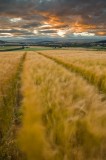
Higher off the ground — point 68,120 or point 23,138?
point 68,120

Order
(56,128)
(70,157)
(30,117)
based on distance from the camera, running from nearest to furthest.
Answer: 1. (70,157)
2. (56,128)
3. (30,117)

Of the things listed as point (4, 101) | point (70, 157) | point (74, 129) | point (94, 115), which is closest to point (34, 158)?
point (70, 157)

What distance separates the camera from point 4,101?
755cm

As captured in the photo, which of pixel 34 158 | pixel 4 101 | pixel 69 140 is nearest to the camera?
pixel 34 158

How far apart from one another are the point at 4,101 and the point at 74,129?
3447 mm

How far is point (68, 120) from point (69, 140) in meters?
0.59

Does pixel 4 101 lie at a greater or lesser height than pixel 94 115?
lesser

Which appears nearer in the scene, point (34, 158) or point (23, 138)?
point (34, 158)

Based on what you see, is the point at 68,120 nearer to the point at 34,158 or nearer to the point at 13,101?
the point at 34,158

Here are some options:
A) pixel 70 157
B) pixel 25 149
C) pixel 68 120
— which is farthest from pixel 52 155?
pixel 68 120

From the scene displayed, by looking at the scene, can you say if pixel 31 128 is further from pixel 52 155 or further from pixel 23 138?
pixel 52 155

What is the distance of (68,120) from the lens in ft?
16.0

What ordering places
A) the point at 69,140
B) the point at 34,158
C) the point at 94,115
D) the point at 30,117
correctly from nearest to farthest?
the point at 34,158
the point at 69,140
the point at 94,115
the point at 30,117

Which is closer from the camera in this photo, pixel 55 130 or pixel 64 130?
pixel 64 130
